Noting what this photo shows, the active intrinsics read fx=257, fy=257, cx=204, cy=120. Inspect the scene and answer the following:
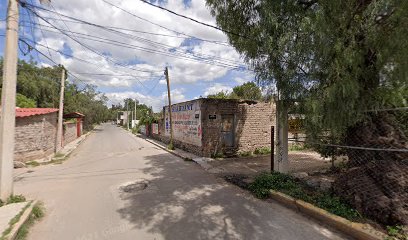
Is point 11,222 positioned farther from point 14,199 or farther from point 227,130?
point 227,130

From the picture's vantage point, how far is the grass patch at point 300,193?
4973 mm

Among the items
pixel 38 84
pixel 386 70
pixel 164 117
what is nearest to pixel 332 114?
pixel 386 70

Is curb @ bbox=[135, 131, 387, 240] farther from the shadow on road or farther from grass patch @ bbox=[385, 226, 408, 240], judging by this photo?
the shadow on road

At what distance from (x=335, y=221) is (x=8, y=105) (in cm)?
751

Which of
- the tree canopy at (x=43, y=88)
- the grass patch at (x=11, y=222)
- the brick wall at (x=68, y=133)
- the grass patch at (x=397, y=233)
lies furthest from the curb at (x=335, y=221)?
the tree canopy at (x=43, y=88)

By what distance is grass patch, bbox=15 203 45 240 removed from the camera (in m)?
4.54

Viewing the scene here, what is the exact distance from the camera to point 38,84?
35688mm

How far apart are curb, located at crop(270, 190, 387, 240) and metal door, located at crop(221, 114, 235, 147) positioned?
754cm

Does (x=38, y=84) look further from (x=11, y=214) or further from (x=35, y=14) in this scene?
(x=11, y=214)

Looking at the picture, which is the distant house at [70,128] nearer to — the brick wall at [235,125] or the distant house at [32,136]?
the distant house at [32,136]

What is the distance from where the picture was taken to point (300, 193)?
603cm

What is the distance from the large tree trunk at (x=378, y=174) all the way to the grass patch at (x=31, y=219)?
20.3 feet

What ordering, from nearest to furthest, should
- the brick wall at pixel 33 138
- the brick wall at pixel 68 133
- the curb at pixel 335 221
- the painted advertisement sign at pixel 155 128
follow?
the curb at pixel 335 221 < the brick wall at pixel 33 138 < the brick wall at pixel 68 133 < the painted advertisement sign at pixel 155 128

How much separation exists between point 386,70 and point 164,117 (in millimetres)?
18811
